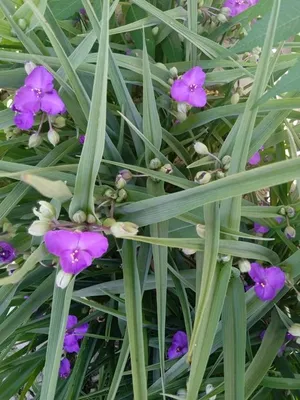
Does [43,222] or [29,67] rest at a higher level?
[29,67]

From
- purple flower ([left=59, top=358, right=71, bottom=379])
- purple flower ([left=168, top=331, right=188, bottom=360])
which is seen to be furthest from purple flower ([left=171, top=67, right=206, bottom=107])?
purple flower ([left=59, top=358, right=71, bottom=379])

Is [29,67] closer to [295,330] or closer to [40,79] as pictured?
[40,79]

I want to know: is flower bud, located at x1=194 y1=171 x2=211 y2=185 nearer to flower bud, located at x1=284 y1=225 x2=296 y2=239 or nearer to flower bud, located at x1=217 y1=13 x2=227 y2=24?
flower bud, located at x1=284 y1=225 x2=296 y2=239

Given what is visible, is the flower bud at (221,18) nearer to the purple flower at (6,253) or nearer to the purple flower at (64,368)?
the purple flower at (6,253)

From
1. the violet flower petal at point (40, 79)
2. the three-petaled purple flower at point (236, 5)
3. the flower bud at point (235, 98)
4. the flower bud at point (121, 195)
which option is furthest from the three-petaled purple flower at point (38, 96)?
the three-petaled purple flower at point (236, 5)

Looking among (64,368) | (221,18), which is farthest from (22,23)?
(64,368)

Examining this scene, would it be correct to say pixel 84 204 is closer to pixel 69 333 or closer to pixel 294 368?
pixel 69 333

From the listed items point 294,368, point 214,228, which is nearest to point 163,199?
point 214,228
